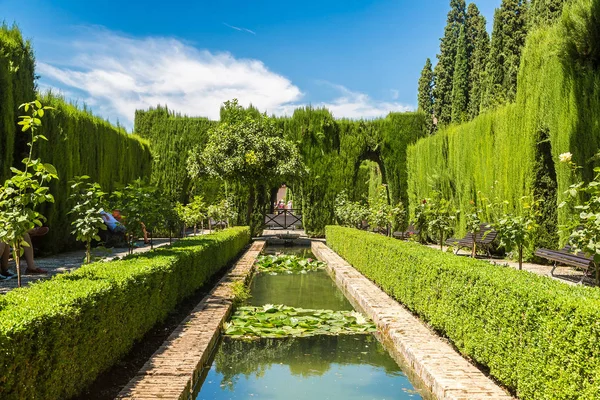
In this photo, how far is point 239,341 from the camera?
216 inches

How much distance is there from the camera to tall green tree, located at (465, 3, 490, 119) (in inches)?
1026

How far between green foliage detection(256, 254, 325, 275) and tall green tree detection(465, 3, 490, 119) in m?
14.2

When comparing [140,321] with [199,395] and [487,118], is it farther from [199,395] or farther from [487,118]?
[487,118]

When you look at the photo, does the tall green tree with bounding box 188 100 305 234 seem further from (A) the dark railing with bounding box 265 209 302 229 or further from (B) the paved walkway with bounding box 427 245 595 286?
(B) the paved walkway with bounding box 427 245 595 286

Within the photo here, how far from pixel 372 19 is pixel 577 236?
705 cm

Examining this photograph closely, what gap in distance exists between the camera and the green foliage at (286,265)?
11.2 meters

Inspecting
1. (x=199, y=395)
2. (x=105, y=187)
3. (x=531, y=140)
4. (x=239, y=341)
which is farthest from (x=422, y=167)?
(x=199, y=395)

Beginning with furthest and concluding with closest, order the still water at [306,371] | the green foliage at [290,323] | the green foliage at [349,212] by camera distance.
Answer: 1. the green foliage at [349,212]
2. the green foliage at [290,323]
3. the still water at [306,371]

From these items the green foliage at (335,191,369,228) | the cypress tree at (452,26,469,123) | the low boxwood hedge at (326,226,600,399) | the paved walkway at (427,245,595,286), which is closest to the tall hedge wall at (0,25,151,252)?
the low boxwood hedge at (326,226,600,399)

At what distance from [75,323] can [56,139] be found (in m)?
9.45

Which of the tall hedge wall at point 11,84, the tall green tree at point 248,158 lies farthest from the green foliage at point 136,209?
the tall green tree at point 248,158

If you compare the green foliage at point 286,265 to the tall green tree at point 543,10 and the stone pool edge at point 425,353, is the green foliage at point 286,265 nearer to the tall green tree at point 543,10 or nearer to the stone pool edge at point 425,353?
the stone pool edge at point 425,353

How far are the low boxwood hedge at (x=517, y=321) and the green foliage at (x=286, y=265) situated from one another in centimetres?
525

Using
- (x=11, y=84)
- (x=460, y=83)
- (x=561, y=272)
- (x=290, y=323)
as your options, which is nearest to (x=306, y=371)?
(x=290, y=323)
